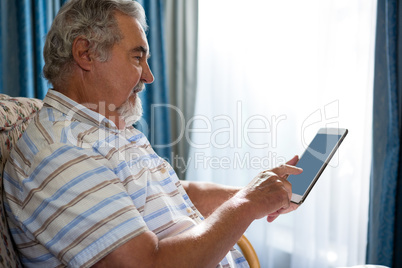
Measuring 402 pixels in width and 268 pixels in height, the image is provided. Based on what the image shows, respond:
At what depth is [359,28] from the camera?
1646mm

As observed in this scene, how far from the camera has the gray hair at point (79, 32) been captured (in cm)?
103

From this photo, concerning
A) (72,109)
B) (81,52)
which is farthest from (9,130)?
(81,52)

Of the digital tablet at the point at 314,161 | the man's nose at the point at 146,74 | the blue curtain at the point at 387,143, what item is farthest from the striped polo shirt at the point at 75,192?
the blue curtain at the point at 387,143

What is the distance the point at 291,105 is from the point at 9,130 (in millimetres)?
1399

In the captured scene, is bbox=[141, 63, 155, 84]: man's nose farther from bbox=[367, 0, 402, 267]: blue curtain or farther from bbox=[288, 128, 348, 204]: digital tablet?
bbox=[367, 0, 402, 267]: blue curtain

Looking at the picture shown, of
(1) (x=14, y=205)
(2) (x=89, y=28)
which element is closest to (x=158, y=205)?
(1) (x=14, y=205)

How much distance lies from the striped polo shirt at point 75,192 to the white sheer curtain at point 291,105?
1.04 meters

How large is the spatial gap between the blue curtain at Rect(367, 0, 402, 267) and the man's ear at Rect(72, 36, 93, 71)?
1.16 metres

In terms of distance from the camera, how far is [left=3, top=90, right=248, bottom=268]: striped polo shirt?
75 cm

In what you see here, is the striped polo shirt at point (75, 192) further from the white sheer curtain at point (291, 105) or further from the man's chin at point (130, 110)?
the white sheer curtain at point (291, 105)

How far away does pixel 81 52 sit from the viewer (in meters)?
1.03

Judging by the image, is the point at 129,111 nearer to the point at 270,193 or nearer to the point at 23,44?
the point at 270,193

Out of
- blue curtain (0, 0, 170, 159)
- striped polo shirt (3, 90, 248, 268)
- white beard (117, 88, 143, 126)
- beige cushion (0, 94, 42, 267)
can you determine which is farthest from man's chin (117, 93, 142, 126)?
blue curtain (0, 0, 170, 159)

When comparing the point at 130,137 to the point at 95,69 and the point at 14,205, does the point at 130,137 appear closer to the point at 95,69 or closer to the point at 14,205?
the point at 95,69
